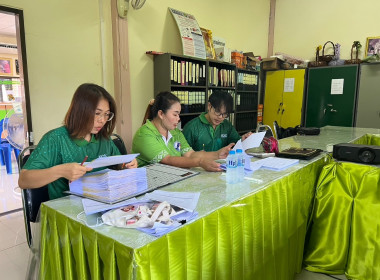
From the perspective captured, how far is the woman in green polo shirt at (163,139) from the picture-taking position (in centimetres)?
163

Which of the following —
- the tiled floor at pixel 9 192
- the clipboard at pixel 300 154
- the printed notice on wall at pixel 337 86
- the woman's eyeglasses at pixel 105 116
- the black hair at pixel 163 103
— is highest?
the printed notice on wall at pixel 337 86

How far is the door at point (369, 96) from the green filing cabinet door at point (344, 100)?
9cm

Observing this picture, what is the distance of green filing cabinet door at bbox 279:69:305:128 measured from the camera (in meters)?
4.77

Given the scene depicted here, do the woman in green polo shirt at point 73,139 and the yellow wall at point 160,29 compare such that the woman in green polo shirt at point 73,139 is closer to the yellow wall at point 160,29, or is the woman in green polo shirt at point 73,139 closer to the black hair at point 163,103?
the black hair at point 163,103

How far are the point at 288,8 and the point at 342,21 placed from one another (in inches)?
41.5

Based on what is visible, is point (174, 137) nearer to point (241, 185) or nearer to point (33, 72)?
point (241, 185)

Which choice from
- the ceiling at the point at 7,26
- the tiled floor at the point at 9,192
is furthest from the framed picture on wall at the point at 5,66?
the tiled floor at the point at 9,192

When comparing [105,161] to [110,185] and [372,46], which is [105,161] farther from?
[372,46]

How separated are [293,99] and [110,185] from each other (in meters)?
4.56

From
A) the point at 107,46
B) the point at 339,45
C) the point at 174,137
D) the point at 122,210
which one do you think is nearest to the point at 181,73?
the point at 107,46

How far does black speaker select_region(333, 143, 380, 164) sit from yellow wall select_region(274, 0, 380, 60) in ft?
12.0

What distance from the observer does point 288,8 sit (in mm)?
5250

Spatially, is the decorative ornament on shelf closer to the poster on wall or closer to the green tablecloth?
the poster on wall

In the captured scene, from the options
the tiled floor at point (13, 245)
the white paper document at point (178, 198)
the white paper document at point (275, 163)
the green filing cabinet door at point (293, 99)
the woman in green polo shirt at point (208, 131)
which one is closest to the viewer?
the white paper document at point (178, 198)
